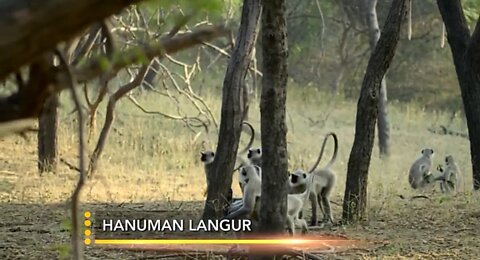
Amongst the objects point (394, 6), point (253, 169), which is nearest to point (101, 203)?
point (253, 169)

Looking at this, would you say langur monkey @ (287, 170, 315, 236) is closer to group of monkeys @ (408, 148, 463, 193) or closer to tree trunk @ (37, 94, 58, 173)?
group of monkeys @ (408, 148, 463, 193)

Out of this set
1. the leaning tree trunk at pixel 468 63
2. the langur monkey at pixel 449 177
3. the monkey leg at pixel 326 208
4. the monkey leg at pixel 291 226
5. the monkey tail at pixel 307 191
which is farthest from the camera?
the langur monkey at pixel 449 177

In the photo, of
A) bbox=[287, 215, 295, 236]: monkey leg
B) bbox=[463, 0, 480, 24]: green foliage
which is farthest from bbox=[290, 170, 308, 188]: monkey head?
bbox=[463, 0, 480, 24]: green foliage

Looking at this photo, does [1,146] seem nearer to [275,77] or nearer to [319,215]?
[319,215]

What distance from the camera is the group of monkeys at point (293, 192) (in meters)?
6.27

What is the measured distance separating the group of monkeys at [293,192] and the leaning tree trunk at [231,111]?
0.12 meters

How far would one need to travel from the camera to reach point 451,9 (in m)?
9.22

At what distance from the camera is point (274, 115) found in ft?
17.2

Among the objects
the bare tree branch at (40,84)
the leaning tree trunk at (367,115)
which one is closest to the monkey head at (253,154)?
the leaning tree trunk at (367,115)

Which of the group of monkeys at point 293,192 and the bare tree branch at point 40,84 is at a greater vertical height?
the bare tree branch at point 40,84

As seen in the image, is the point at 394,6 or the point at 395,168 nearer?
the point at 394,6

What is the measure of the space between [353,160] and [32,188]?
11.4 feet

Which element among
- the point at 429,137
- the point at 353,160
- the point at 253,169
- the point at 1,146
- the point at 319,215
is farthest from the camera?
the point at 429,137

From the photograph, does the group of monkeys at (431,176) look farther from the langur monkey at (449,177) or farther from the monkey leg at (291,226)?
the monkey leg at (291,226)
